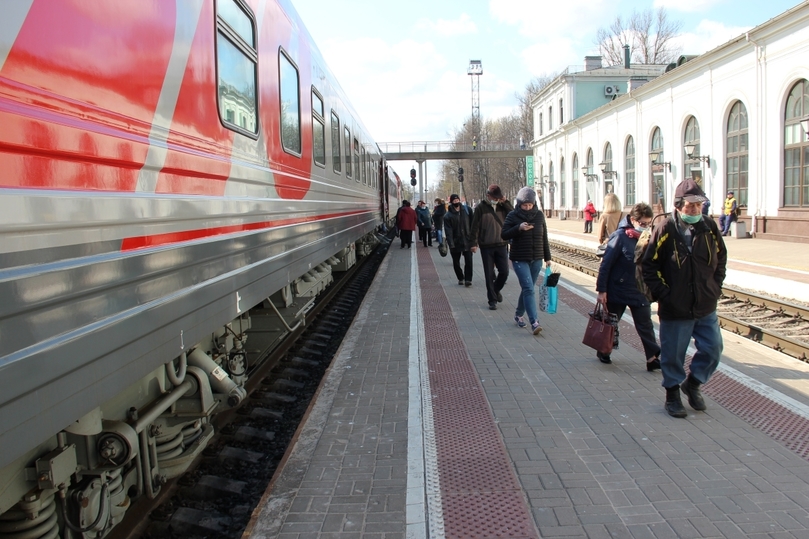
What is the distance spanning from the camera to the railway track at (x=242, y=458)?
3.58 meters

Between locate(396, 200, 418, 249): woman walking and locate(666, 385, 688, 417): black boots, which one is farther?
locate(396, 200, 418, 249): woman walking

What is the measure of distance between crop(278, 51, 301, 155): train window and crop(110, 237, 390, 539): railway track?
5.44 feet

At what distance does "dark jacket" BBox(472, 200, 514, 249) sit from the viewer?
9070 millimetres

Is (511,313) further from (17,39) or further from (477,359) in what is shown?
(17,39)

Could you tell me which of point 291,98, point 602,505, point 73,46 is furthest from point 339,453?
point 291,98

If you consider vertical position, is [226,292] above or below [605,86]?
below

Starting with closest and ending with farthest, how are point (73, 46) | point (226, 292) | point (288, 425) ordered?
point (73, 46)
point (226, 292)
point (288, 425)

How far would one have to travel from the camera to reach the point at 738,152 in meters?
22.1

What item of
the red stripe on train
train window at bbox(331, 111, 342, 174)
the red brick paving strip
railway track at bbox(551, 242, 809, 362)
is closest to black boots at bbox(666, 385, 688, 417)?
the red brick paving strip

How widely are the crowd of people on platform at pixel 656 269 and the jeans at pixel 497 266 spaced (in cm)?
1

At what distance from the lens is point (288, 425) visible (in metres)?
5.35

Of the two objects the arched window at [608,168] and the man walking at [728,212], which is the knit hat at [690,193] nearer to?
the man walking at [728,212]

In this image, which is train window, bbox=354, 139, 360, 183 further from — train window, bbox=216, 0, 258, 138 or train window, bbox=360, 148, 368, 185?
train window, bbox=216, 0, 258, 138

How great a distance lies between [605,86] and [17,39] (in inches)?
1819
